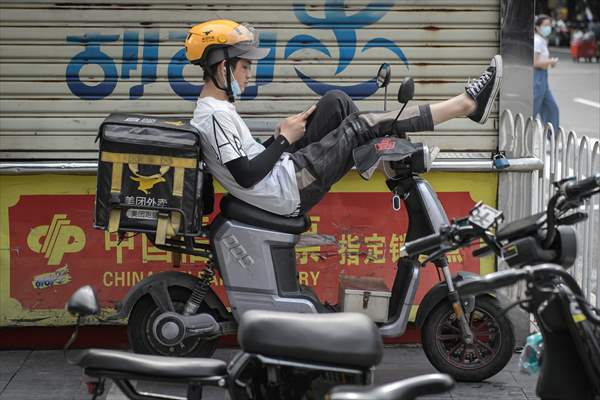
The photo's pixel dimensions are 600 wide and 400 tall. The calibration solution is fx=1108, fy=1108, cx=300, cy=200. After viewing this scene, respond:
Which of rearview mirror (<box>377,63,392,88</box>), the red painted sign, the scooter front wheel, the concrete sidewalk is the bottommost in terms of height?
the concrete sidewalk

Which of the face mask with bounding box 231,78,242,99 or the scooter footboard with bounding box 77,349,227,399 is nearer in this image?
the scooter footboard with bounding box 77,349,227,399

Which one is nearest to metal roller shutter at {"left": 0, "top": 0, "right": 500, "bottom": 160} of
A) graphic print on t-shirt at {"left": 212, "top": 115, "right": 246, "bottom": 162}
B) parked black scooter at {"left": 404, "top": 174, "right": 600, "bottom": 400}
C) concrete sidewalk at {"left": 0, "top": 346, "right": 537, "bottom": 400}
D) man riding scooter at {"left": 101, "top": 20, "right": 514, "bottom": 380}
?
man riding scooter at {"left": 101, "top": 20, "right": 514, "bottom": 380}

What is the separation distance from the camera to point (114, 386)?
563 centimetres

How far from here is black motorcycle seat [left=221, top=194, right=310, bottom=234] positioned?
5.52 m

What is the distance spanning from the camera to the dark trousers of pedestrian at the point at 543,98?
13195mm

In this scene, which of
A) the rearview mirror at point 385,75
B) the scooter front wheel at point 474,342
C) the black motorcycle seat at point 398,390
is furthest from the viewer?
the scooter front wheel at point 474,342

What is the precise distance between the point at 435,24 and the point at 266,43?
3.23 feet

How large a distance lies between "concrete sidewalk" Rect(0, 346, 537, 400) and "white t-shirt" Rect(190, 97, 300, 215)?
100 centimetres

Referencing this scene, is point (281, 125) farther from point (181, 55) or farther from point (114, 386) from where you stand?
point (114, 386)

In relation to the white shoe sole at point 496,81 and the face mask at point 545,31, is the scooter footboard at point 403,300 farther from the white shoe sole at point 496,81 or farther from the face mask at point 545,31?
the face mask at point 545,31

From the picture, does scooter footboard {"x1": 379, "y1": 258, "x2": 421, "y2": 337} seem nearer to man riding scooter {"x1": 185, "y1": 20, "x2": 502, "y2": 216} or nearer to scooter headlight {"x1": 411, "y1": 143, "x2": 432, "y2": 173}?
scooter headlight {"x1": 411, "y1": 143, "x2": 432, "y2": 173}

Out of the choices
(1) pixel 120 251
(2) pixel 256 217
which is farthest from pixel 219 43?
(1) pixel 120 251

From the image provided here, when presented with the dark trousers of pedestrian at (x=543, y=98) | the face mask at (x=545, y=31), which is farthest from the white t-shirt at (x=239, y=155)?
the face mask at (x=545, y=31)

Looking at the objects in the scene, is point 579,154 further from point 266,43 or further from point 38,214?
point 38,214
